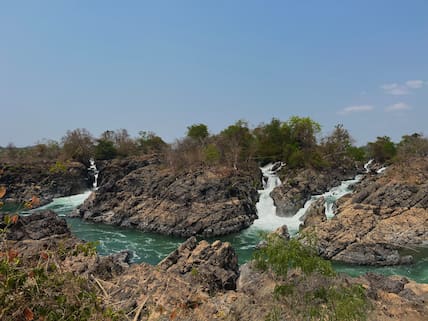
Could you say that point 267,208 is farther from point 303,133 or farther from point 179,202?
point 303,133

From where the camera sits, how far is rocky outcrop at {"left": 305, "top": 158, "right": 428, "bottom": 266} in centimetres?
2342

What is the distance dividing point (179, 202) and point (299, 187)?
13.3m

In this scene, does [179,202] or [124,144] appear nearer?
[179,202]

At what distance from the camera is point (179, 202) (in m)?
35.4

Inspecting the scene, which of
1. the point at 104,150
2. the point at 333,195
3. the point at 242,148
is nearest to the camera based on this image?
the point at 333,195

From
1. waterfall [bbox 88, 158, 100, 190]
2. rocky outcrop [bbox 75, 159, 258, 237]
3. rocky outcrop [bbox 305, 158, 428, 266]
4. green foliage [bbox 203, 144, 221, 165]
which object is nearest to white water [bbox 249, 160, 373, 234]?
rocky outcrop [bbox 75, 159, 258, 237]

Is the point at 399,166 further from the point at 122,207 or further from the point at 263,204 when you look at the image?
the point at 122,207

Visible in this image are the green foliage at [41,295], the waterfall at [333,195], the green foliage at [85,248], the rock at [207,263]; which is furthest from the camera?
the waterfall at [333,195]

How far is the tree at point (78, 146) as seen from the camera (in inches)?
2338

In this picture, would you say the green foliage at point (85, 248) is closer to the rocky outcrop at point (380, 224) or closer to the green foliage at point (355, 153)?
the rocky outcrop at point (380, 224)

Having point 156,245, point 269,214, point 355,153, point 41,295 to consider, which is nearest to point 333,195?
point 269,214

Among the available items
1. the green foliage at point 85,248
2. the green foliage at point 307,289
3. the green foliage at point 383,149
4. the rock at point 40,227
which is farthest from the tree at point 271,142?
the green foliage at point 85,248

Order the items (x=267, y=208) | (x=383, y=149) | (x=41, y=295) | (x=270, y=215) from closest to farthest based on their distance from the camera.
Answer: (x=41, y=295)
(x=270, y=215)
(x=267, y=208)
(x=383, y=149)

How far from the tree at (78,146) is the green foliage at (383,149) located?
50.1 meters
